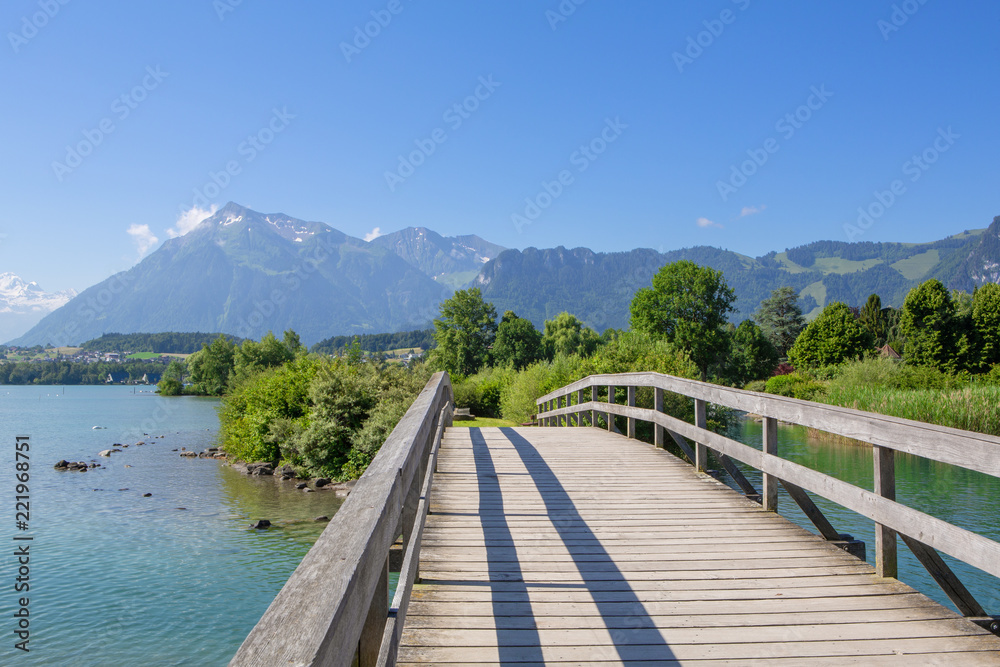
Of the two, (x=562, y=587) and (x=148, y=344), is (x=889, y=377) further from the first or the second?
(x=148, y=344)

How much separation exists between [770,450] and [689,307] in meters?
42.5

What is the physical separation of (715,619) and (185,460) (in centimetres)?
3000

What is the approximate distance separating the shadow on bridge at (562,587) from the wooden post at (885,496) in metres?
1.50

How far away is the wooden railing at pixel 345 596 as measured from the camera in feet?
3.32

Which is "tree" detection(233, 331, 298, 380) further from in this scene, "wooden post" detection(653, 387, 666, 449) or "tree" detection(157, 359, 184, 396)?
"wooden post" detection(653, 387, 666, 449)

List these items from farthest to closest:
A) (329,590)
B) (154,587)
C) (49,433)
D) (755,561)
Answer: (49,433), (154,587), (755,561), (329,590)

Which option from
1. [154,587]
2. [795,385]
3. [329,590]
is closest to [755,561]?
[329,590]

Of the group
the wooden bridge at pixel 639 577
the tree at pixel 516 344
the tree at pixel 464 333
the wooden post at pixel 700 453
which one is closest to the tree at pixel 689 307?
the tree at pixel 516 344

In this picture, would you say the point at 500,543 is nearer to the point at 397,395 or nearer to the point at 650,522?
the point at 650,522

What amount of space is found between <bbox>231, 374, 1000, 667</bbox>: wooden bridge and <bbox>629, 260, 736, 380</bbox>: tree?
40.8 m

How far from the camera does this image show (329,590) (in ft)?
3.99

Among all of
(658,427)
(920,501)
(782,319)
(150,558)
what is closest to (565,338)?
(782,319)

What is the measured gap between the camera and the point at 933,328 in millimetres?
40281

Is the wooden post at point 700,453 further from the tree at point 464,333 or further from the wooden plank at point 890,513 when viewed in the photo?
the tree at point 464,333
